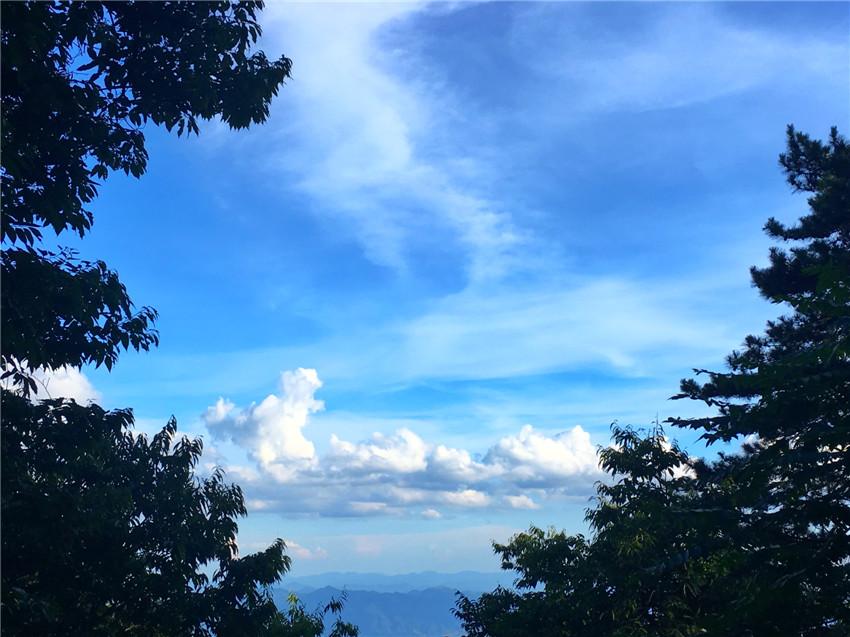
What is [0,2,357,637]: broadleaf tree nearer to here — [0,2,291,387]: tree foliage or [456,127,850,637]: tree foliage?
[0,2,291,387]: tree foliage

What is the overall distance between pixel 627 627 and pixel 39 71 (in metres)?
15.7

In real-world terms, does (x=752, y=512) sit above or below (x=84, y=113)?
below

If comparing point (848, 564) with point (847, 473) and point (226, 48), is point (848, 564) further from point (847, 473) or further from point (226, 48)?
point (226, 48)

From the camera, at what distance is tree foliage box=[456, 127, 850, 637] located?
923 cm

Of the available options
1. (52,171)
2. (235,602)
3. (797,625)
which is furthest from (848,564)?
(235,602)

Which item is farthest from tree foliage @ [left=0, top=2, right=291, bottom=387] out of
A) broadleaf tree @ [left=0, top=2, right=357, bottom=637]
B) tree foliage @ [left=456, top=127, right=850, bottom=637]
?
tree foliage @ [left=456, top=127, right=850, bottom=637]

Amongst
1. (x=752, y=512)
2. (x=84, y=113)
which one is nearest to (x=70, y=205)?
(x=84, y=113)

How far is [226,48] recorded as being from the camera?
34.3 feet

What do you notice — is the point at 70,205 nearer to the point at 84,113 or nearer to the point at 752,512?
the point at 84,113

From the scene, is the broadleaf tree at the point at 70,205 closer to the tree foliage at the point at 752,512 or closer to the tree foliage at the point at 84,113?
the tree foliage at the point at 84,113

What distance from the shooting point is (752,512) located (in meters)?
10.7

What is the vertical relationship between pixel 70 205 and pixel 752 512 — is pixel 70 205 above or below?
above

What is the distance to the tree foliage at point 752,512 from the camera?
30.3ft

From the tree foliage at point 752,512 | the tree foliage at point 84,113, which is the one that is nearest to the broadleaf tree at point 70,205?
the tree foliage at point 84,113
